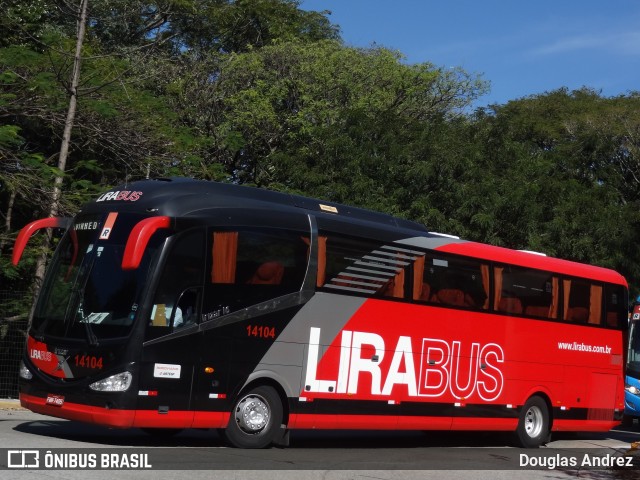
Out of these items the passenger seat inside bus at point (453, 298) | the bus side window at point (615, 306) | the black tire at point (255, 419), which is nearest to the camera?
the black tire at point (255, 419)

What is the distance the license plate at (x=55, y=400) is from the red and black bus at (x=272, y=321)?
0.02 meters

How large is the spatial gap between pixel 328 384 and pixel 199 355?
2.46 m

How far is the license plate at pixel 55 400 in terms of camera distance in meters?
12.2

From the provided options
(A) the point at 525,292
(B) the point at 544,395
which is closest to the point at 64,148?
(A) the point at 525,292

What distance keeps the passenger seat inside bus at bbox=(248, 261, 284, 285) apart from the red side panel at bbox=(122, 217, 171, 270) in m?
1.72

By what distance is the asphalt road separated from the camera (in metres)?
10.5

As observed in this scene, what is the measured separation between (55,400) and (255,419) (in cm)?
270

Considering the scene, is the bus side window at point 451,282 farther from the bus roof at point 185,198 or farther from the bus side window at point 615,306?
the bus side window at point 615,306

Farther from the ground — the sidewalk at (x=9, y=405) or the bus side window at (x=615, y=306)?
the bus side window at (x=615, y=306)

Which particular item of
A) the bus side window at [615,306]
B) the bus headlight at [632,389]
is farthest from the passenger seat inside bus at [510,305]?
→ the bus headlight at [632,389]

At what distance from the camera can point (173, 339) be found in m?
12.5

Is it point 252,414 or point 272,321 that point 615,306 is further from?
point 252,414

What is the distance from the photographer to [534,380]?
18438 millimetres

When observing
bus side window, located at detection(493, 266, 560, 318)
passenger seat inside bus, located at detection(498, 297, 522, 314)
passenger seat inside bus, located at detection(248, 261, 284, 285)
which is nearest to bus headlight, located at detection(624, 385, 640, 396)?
bus side window, located at detection(493, 266, 560, 318)
